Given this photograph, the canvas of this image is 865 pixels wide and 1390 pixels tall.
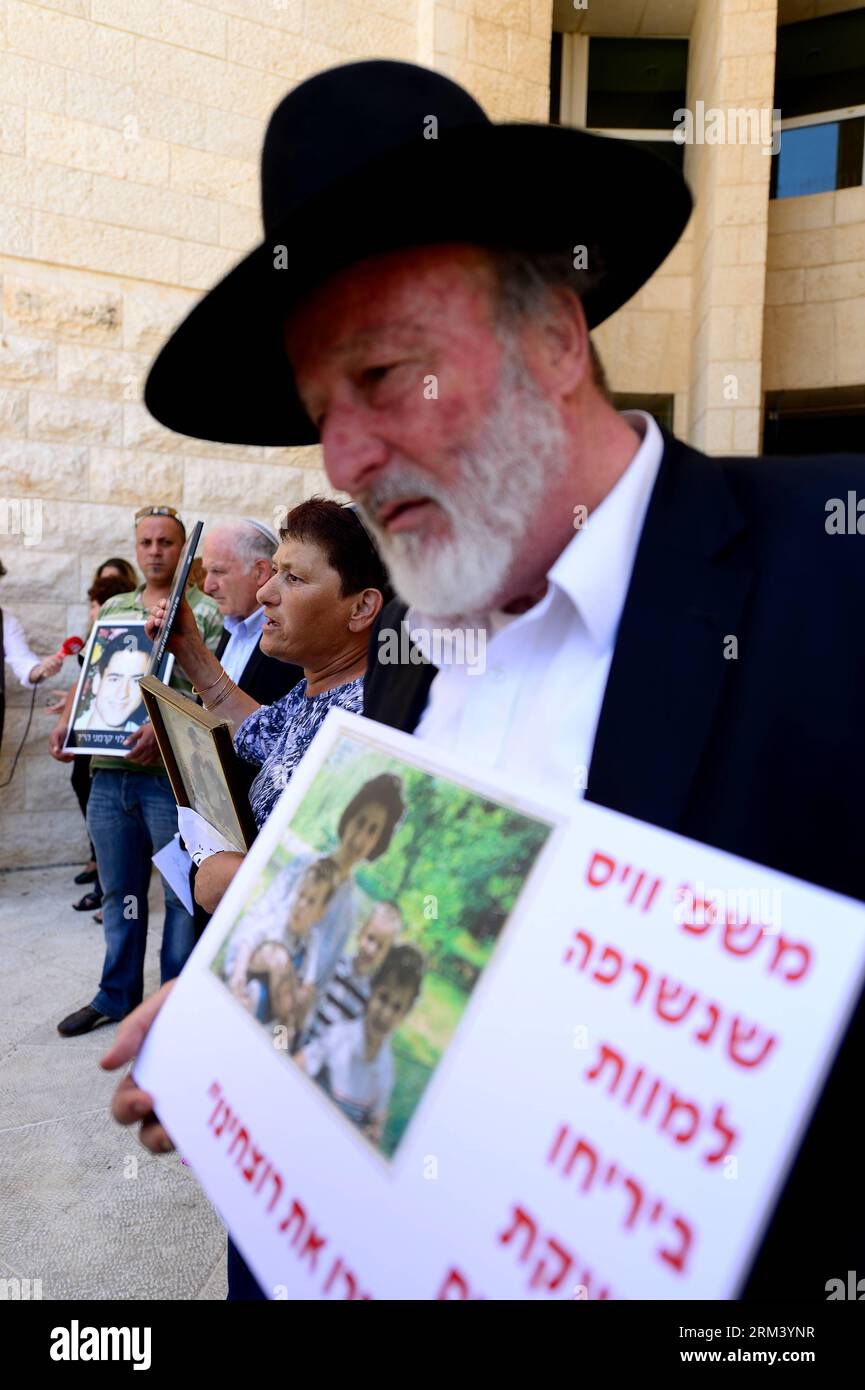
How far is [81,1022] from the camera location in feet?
11.8

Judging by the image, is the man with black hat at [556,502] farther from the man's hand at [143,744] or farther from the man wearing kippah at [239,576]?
the man's hand at [143,744]

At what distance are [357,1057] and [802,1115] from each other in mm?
387

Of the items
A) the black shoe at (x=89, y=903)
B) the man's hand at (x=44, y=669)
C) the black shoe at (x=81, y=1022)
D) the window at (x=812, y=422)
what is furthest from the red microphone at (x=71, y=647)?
the window at (x=812, y=422)

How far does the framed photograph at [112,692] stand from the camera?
352cm

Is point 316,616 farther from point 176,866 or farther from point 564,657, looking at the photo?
point 564,657

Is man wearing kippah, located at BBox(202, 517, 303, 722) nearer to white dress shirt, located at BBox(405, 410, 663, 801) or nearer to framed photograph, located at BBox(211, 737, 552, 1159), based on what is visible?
white dress shirt, located at BBox(405, 410, 663, 801)

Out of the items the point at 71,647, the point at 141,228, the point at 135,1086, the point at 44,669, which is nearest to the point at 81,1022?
the point at 71,647

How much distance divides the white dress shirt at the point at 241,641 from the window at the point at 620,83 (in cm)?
625

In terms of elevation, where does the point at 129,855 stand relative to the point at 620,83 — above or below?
below

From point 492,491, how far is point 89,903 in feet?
15.3

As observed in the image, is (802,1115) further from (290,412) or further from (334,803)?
(290,412)

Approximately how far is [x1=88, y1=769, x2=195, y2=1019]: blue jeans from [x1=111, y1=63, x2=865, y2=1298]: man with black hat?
2599 millimetres

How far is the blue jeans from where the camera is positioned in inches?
143

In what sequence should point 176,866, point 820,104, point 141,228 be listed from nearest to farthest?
point 176,866 < point 141,228 < point 820,104
